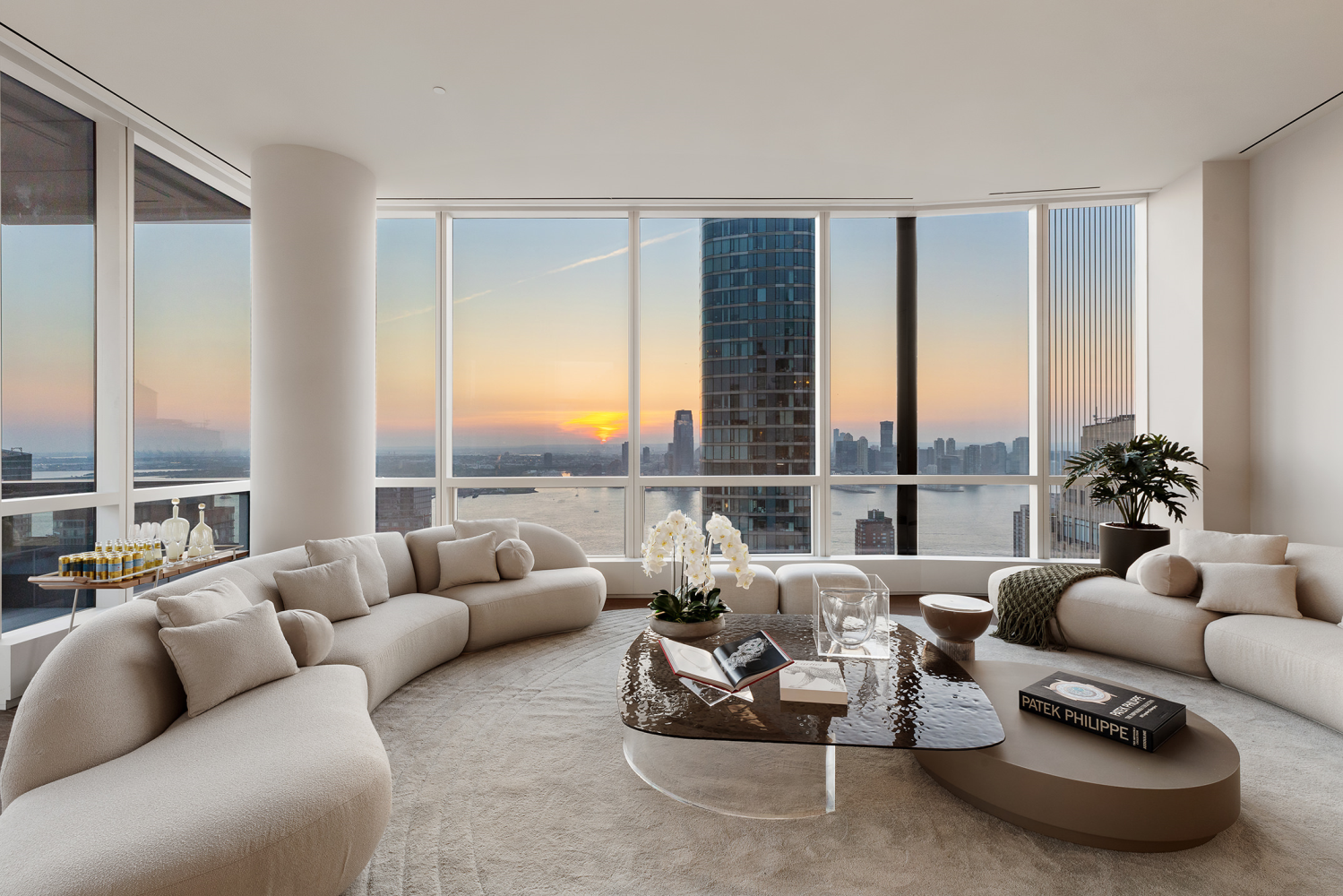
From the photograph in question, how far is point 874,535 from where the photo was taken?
556cm

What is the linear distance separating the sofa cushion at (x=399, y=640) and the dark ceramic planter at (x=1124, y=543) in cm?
430

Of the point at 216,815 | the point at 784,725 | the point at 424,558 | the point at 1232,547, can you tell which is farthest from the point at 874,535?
the point at 216,815

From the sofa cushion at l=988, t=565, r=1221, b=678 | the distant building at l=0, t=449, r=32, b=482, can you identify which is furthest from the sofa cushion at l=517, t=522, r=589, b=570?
the sofa cushion at l=988, t=565, r=1221, b=678

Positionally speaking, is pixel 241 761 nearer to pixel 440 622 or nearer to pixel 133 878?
pixel 133 878

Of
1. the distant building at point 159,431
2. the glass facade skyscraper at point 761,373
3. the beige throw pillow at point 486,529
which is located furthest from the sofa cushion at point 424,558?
the glass facade skyscraper at point 761,373

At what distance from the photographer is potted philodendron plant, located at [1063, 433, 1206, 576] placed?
14.4ft

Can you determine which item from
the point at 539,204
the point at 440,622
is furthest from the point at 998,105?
the point at 440,622

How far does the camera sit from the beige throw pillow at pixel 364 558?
133 inches

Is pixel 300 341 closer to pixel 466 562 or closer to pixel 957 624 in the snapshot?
pixel 466 562

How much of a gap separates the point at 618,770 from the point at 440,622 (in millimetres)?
1498

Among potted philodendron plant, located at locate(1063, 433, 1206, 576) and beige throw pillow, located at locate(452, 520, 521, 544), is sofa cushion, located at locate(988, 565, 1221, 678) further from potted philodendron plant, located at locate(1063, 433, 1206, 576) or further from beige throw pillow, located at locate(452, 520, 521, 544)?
beige throw pillow, located at locate(452, 520, 521, 544)

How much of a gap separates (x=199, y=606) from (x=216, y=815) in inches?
43.3

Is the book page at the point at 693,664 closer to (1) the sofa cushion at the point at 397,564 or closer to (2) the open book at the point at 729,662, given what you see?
(2) the open book at the point at 729,662

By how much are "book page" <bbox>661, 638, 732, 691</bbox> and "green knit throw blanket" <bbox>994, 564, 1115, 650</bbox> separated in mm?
2488
